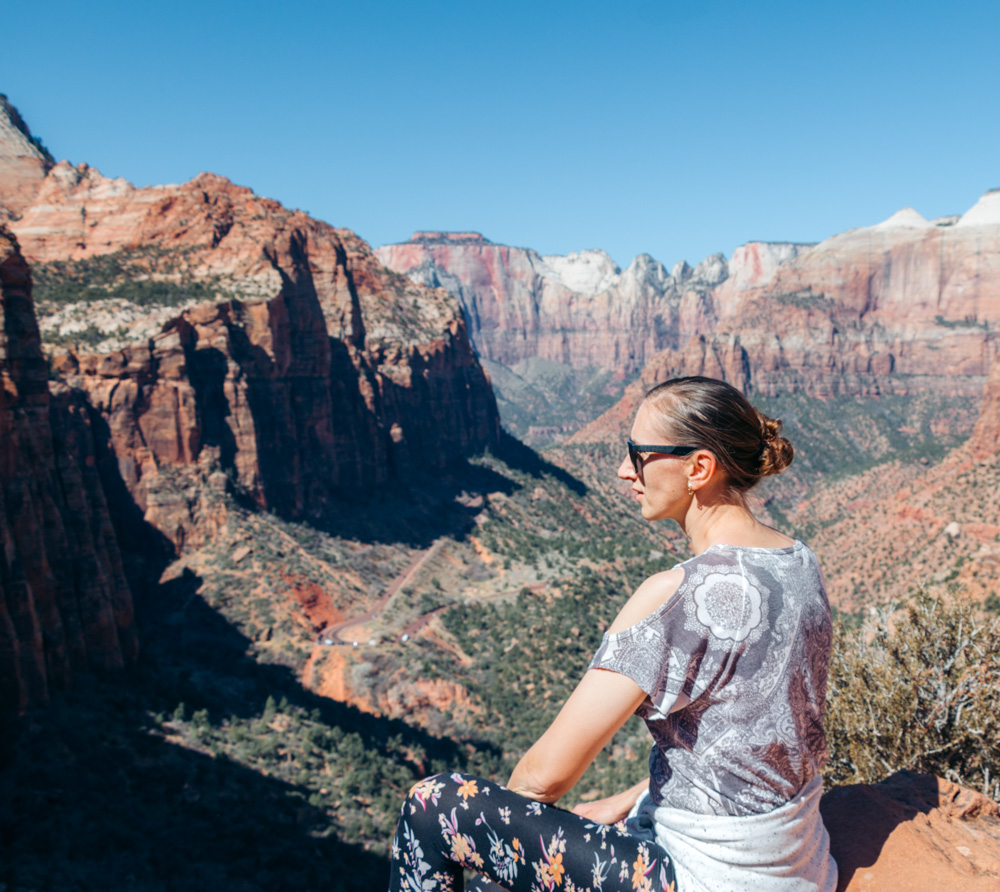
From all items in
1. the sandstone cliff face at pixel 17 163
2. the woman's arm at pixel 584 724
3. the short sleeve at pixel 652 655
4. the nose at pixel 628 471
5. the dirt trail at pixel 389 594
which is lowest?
the dirt trail at pixel 389 594

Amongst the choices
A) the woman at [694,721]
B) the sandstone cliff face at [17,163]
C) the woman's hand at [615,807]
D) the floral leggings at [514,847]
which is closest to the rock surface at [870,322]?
the sandstone cliff face at [17,163]

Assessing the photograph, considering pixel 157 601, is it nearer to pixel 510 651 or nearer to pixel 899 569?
pixel 510 651

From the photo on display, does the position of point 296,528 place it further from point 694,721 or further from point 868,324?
point 868,324

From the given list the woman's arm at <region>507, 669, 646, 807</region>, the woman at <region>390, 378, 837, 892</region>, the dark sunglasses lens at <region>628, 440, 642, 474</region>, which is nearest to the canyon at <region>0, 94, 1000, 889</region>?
the woman at <region>390, 378, 837, 892</region>

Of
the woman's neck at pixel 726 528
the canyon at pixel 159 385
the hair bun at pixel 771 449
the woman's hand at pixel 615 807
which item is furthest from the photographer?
the canyon at pixel 159 385

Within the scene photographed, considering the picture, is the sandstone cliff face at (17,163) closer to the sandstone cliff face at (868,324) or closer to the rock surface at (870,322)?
the sandstone cliff face at (868,324)

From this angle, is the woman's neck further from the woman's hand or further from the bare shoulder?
the woman's hand
